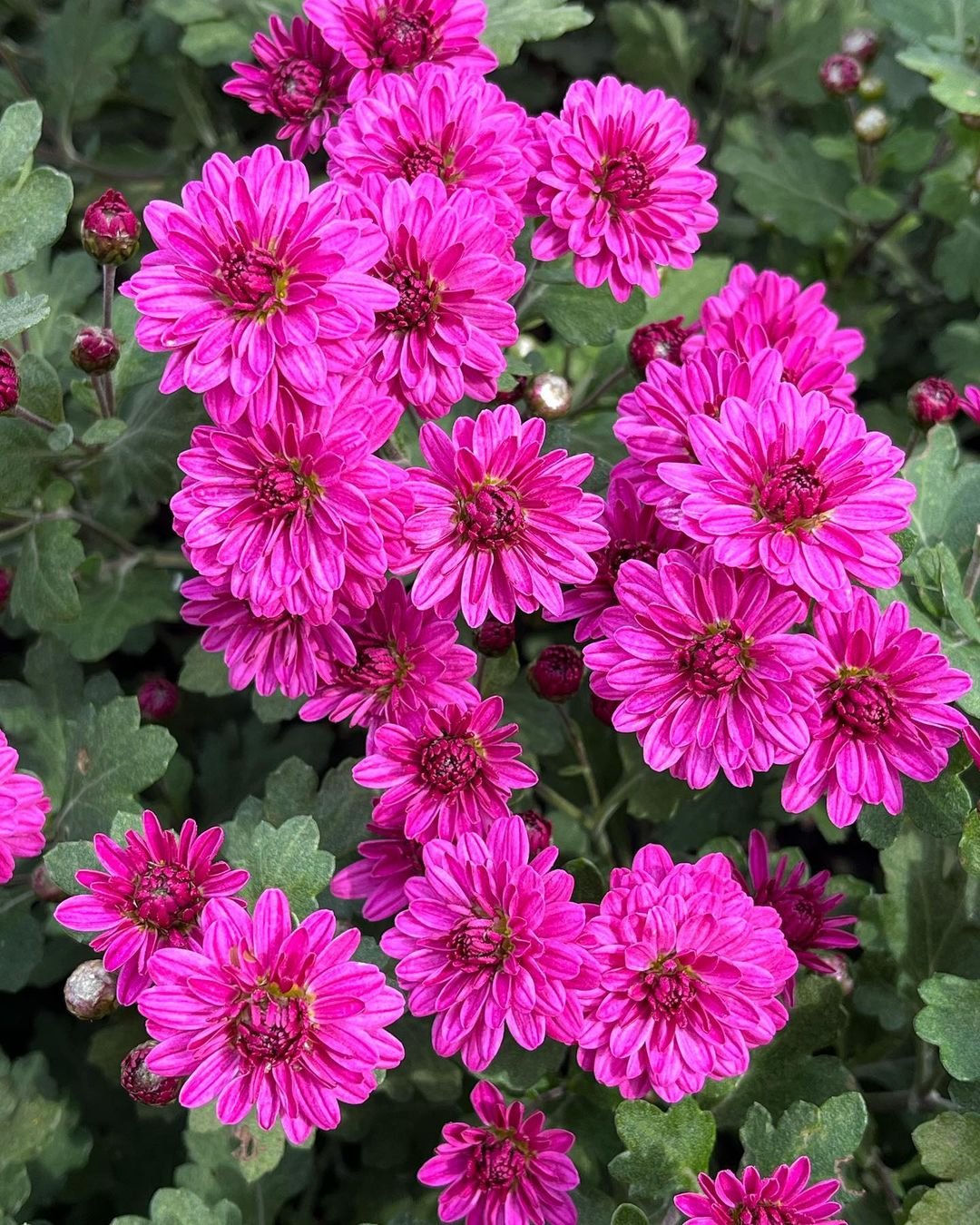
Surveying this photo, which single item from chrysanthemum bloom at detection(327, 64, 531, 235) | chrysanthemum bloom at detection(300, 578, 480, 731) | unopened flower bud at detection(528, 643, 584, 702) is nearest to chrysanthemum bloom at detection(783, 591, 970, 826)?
unopened flower bud at detection(528, 643, 584, 702)

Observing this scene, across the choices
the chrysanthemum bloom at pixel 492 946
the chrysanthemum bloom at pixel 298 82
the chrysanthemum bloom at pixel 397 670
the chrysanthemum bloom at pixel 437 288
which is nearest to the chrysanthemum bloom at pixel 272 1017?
the chrysanthemum bloom at pixel 492 946

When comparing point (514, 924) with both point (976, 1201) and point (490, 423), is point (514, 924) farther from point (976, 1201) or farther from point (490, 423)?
point (976, 1201)

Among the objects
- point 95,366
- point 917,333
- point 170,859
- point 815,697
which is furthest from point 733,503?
point 917,333

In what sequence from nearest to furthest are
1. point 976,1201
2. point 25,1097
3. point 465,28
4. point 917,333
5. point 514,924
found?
point 514,924 < point 976,1201 < point 465,28 < point 25,1097 < point 917,333

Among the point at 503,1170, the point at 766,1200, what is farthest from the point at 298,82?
the point at 766,1200

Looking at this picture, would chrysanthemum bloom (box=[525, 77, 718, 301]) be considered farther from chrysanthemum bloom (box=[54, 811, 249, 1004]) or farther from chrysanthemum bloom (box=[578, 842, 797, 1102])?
chrysanthemum bloom (box=[54, 811, 249, 1004])
